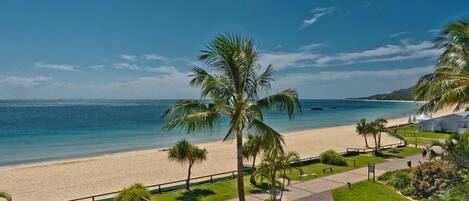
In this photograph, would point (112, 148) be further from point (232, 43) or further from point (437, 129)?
point (437, 129)

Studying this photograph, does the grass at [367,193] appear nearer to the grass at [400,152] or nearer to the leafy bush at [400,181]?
the leafy bush at [400,181]

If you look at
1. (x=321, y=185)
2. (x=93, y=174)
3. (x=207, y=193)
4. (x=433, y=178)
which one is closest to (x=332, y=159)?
(x=321, y=185)

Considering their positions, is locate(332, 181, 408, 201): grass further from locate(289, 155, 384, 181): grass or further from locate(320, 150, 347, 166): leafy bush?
locate(320, 150, 347, 166): leafy bush

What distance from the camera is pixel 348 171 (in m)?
19.9

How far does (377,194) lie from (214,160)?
15455 mm

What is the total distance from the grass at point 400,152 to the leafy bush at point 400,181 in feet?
32.1

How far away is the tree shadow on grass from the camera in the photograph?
1484 centimetres

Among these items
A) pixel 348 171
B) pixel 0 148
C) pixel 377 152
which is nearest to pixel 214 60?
pixel 348 171

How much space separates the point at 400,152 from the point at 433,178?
44.3 ft

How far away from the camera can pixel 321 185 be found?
16.5 meters

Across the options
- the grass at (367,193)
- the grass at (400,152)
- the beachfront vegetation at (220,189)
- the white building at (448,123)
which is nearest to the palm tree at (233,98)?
the beachfront vegetation at (220,189)

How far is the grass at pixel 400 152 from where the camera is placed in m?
25.8

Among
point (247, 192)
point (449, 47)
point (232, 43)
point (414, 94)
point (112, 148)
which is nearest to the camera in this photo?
point (232, 43)

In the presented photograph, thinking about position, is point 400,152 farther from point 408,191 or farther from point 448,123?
point 448,123
